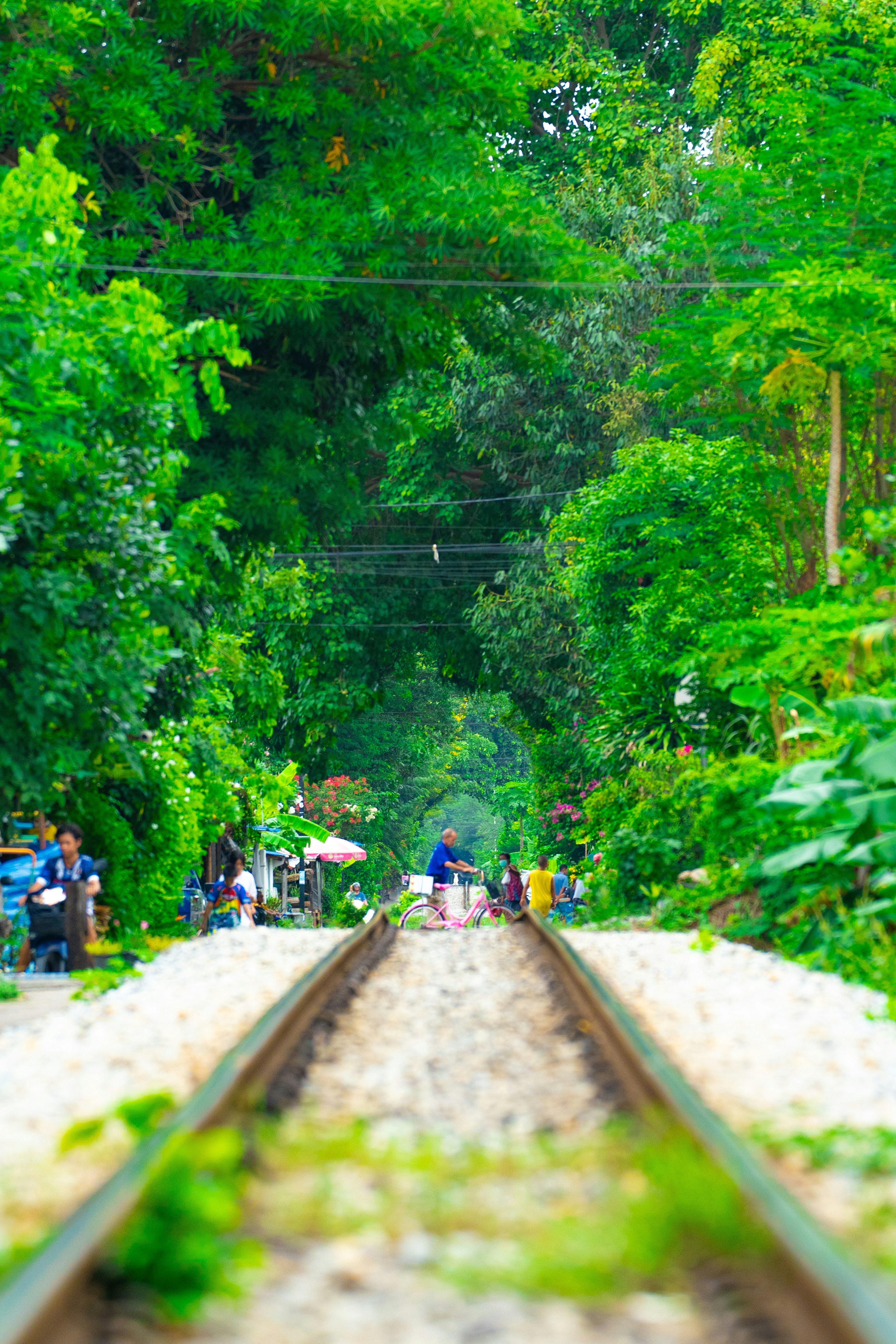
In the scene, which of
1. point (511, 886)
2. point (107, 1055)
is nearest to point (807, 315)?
point (511, 886)

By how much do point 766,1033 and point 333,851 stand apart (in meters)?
32.8

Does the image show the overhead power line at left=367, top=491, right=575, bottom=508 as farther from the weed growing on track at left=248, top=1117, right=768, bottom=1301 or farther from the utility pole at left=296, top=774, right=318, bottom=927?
the weed growing on track at left=248, top=1117, right=768, bottom=1301

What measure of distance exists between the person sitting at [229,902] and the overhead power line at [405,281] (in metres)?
7.24

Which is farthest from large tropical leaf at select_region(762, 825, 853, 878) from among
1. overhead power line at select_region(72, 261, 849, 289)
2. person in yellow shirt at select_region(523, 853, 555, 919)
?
person in yellow shirt at select_region(523, 853, 555, 919)

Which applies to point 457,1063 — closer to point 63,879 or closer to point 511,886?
point 63,879

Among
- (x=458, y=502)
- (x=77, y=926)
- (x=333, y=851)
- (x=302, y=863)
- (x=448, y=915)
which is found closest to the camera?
(x=77, y=926)

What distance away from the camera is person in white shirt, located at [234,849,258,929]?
59.2 feet

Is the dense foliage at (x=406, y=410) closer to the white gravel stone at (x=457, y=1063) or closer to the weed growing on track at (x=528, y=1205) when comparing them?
the white gravel stone at (x=457, y=1063)

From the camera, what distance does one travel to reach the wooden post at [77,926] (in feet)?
37.1

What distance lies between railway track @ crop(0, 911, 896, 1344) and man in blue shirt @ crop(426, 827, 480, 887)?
11893 millimetres

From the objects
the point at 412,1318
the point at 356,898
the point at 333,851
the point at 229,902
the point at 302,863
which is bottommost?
the point at 412,1318

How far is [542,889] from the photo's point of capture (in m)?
21.1

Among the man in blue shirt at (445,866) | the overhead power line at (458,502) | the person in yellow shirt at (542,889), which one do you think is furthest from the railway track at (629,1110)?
the overhead power line at (458,502)

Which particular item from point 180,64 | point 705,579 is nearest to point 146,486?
point 180,64
